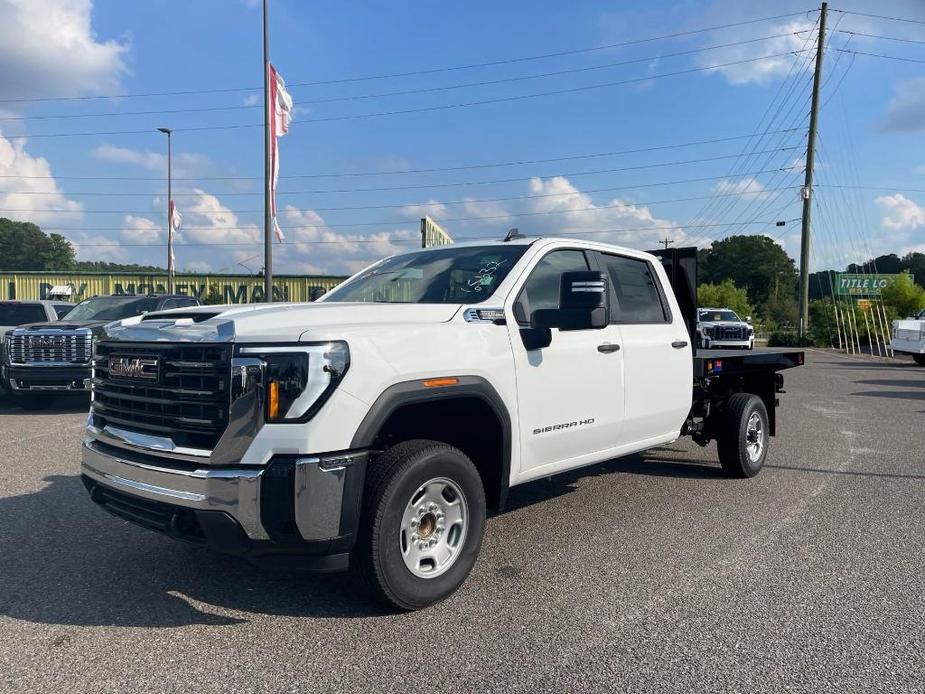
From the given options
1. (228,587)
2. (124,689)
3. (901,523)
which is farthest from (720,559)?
(124,689)

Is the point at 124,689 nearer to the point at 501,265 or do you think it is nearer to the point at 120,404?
the point at 120,404

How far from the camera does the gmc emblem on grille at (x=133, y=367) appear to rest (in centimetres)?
350

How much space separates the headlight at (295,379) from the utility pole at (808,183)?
3372 cm

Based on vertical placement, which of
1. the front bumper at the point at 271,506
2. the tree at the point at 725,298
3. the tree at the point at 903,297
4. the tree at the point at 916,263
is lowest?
the front bumper at the point at 271,506

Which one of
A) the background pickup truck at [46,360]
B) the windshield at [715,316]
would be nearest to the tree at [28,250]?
the windshield at [715,316]

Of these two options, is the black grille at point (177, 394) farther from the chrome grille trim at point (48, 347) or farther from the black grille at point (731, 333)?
the black grille at point (731, 333)

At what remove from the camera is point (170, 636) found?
11.0 feet

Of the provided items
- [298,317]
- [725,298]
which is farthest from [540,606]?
[725,298]

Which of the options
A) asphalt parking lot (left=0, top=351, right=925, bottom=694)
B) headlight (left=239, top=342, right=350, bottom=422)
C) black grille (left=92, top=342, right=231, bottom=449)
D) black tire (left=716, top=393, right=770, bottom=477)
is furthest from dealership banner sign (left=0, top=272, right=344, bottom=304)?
headlight (left=239, top=342, right=350, bottom=422)

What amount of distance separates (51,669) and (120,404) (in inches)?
50.8

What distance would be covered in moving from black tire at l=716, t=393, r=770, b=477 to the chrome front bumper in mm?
4305

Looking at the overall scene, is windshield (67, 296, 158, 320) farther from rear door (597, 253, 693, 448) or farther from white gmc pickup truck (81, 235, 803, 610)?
rear door (597, 253, 693, 448)

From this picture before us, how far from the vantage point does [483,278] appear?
446 cm

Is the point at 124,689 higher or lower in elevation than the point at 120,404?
lower
